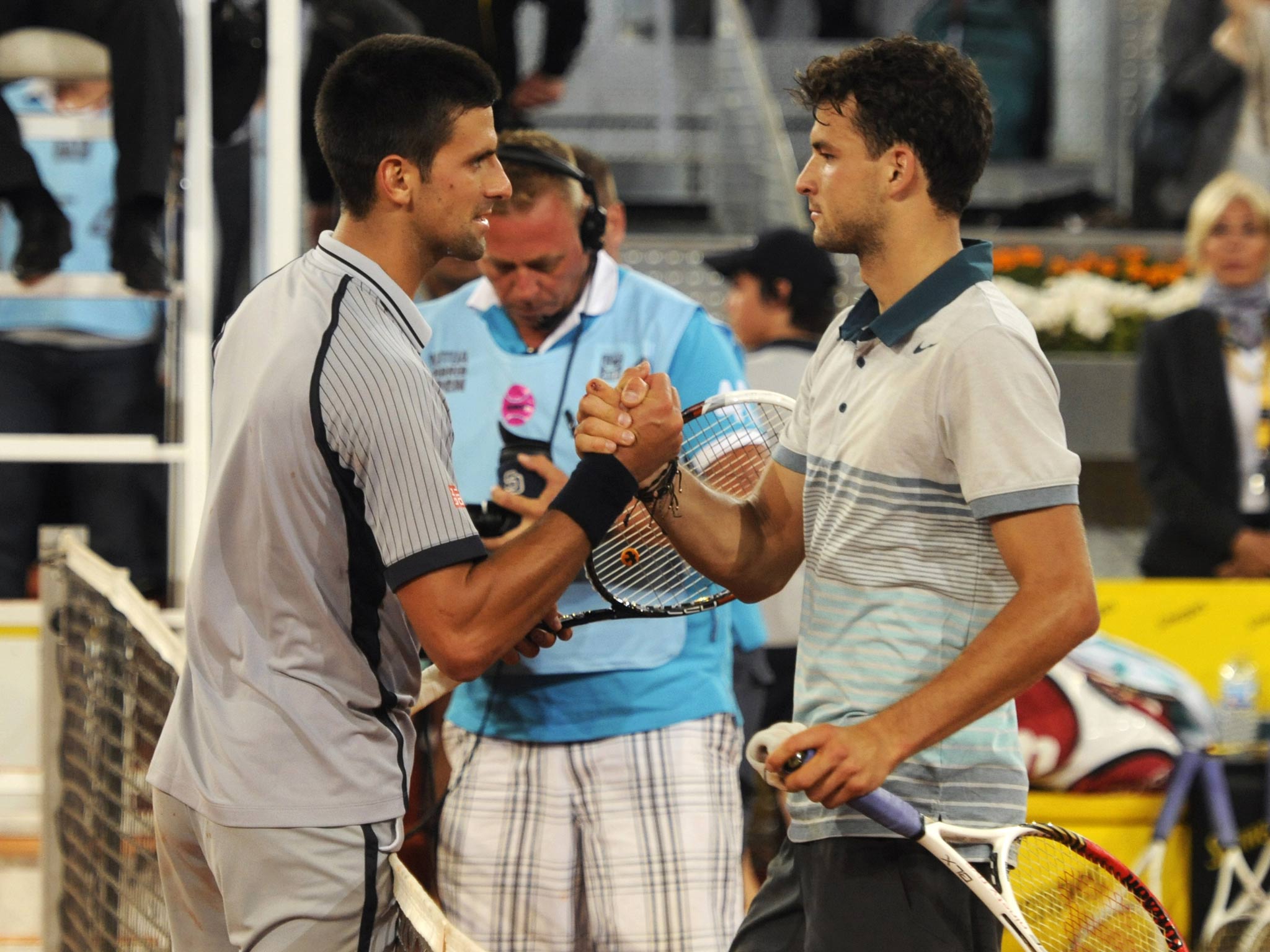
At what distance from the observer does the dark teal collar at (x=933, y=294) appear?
6.52 feet

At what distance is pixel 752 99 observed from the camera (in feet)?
25.6

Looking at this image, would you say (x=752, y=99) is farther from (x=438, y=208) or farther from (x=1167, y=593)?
(x=438, y=208)

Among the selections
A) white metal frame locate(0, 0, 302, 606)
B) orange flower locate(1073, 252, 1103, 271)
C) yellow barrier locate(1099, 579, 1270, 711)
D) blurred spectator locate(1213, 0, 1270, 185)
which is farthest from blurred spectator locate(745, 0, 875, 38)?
white metal frame locate(0, 0, 302, 606)

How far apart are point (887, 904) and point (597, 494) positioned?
0.65 metres

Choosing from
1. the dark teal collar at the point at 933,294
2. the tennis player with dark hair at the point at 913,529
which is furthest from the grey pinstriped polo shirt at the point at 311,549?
the dark teal collar at the point at 933,294

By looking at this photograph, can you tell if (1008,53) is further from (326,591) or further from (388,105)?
(326,591)

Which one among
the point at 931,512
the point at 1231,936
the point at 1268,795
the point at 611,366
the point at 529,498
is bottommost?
the point at 1231,936

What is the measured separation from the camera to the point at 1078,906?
208cm

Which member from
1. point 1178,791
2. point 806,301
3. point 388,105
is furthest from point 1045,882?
point 806,301

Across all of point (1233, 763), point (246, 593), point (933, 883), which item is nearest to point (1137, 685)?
point (1233, 763)

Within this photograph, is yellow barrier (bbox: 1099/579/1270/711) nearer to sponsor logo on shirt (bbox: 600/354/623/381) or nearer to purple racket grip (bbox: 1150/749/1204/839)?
purple racket grip (bbox: 1150/749/1204/839)

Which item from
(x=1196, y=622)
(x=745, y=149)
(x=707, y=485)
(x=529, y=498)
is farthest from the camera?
(x=745, y=149)

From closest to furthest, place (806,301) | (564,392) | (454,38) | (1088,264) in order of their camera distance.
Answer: (564,392) → (806,301) → (454,38) → (1088,264)

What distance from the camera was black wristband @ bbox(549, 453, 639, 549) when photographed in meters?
1.95
